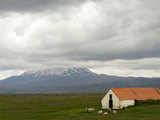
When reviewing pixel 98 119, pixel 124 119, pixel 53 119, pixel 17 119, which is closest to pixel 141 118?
pixel 124 119

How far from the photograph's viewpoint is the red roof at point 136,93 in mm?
84369

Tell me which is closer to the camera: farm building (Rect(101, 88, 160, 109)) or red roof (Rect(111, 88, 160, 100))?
farm building (Rect(101, 88, 160, 109))

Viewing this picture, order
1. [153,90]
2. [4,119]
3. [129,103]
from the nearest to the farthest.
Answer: [4,119], [129,103], [153,90]

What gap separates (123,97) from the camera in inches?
3282

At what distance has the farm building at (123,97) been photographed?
272 feet

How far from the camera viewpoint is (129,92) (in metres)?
87.5

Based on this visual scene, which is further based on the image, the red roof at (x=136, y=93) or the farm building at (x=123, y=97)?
the red roof at (x=136, y=93)

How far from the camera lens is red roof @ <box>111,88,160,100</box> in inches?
3322

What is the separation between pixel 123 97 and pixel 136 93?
21.8 feet

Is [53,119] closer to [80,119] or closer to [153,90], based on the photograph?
[80,119]

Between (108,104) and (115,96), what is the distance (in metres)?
3.46

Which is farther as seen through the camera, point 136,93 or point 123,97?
point 136,93

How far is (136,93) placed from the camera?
88.4 metres

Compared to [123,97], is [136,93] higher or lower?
higher
